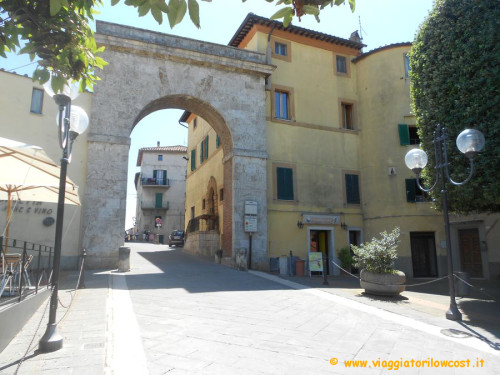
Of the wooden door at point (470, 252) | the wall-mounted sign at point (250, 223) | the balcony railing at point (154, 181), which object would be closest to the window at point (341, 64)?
the wall-mounted sign at point (250, 223)

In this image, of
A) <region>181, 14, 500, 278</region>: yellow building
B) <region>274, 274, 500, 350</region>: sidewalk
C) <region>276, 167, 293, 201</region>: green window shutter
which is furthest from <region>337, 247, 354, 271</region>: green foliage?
<region>274, 274, 500, 350</region>: sidewalk

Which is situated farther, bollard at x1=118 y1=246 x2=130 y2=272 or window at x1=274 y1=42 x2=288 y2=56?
window at x1=274 y1=42 x2=288 y2=56

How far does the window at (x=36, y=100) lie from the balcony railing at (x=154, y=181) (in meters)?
31.4

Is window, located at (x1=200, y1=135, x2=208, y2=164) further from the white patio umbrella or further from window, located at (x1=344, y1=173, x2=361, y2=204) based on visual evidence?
the white patio umbrella

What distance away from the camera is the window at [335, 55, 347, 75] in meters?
19.9

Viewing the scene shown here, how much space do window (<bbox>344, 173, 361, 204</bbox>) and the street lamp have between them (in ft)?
49.6

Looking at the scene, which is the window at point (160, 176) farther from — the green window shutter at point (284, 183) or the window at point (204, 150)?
the green window shutter at point (284, 183)

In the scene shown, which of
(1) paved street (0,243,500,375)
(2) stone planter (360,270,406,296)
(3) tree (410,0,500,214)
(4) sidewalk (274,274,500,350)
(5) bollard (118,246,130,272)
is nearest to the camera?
Answer: (1) paved street (0,243,500,375)

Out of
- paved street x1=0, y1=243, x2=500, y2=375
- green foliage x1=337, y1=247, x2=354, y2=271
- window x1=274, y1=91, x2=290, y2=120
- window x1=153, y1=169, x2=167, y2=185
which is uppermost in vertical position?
window x1=153, y1=169, x2=167, y2=185

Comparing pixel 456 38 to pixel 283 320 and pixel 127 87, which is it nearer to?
pixel 283 320

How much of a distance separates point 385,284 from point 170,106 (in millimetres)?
12101

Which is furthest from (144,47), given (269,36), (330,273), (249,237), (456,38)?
(330,273)

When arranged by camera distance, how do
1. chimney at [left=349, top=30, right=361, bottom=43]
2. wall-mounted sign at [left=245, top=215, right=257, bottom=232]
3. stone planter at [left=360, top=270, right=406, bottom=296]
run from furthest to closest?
chimney at [left=349, top=30, right=361, bottom=43] < wall-mounted sign at [left=245, top=215, right=257, bottom=232] < stone planter at [left=360, top=270, right=406, bottom=296]

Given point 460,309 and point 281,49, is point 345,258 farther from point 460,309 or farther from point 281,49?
point 281,49
